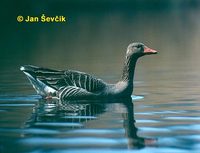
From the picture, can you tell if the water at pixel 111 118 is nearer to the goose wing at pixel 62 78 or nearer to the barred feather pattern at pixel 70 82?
the barred feather pattern at pixel 70 82

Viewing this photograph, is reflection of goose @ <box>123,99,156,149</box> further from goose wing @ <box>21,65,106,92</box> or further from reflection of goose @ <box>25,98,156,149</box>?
goose wing @ <box>21,65,106,92</box>

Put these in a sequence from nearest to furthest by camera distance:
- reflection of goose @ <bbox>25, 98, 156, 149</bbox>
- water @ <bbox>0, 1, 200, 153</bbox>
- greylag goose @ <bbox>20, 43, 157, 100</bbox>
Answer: water @ <bbox>0, 1, 200, 153</bbox> < reflection of goose @ <bbox>25, 98, 156, 149</bbox> < greylag goose @ <bbox>20, 43, 157, 100</bbox>

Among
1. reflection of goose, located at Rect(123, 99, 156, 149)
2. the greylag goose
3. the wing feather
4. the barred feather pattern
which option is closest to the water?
reflection of goose, located at Rect(123, 99, 156, 149)

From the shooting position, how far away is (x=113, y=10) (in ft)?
566

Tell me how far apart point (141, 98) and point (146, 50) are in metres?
1.58

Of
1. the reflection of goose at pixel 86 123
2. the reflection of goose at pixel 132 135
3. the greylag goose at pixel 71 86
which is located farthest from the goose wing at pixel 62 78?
the reflection of goose at pixel 132 135

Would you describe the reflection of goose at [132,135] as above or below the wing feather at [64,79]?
below

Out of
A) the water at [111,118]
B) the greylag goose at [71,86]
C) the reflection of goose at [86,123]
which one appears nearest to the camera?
the water at [111,118]

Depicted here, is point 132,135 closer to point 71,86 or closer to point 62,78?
point 71,86

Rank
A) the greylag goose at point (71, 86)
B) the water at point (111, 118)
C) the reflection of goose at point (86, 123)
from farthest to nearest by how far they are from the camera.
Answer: the greylag goose at point (71, 86) → the reflection of goose at point (86, 123) → the water at point (111, 118)

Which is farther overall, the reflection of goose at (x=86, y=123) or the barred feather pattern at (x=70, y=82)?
the barred feather pattern at (x=70, y=82)

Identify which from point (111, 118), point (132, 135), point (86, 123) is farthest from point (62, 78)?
point (132, 135)

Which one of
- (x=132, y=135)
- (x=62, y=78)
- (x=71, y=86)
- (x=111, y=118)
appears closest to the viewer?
(x=132, y=135)

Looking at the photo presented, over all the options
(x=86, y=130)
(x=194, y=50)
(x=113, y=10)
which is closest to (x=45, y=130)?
(x=86, y=130)
